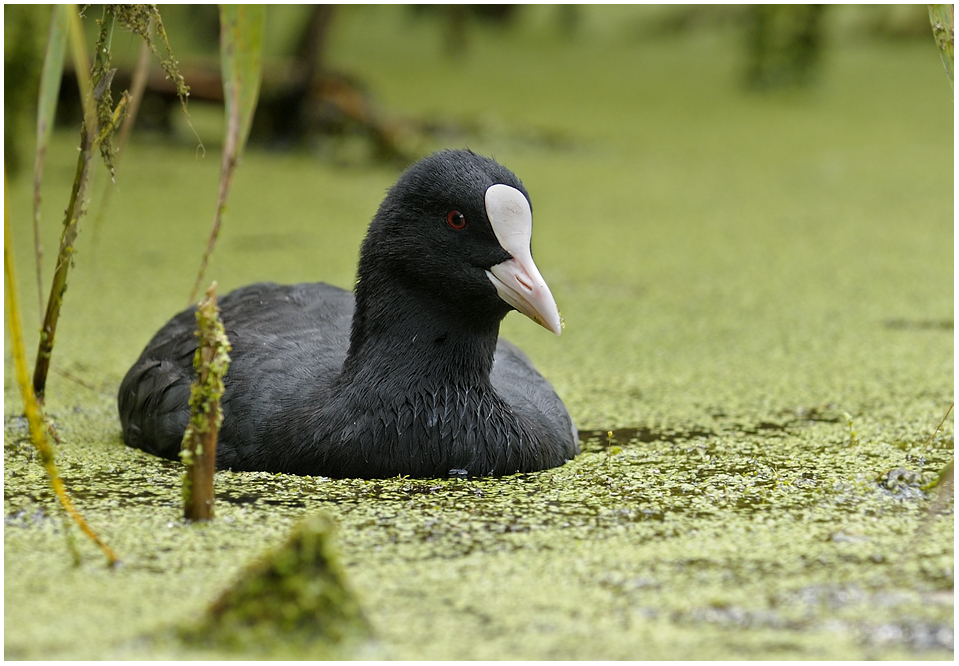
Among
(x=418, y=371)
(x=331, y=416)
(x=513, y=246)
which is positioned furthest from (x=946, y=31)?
(x=331, y=416)

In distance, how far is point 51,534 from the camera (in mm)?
1785

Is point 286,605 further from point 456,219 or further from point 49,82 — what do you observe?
point 456,219

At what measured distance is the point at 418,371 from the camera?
7.27ft

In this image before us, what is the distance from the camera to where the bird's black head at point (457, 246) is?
211 cm

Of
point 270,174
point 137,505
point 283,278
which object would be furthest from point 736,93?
point 137,505

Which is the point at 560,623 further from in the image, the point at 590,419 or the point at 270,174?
the point at 270,174

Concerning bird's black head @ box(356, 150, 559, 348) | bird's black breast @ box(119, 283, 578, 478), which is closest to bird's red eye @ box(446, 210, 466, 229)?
bird's black head @ box(356, 150, 559, 348)

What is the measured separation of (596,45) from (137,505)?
7.84 meters

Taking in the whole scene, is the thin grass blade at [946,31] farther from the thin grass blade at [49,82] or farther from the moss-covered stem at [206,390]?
the thin grass blade at [49,82]

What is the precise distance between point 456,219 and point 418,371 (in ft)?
0.92

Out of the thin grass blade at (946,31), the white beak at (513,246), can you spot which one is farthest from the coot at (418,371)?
the thin grass blade at (946,31)

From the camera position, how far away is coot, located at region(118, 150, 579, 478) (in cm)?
214

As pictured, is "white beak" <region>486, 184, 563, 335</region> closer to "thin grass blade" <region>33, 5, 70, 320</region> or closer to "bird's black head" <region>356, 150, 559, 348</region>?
"bird's black head" <region>356, 150, 559, 348</region>

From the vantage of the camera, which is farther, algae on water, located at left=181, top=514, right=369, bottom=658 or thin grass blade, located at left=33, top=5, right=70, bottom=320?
thin grass blade, located at left=33, top=5, right=70, bottom=320
